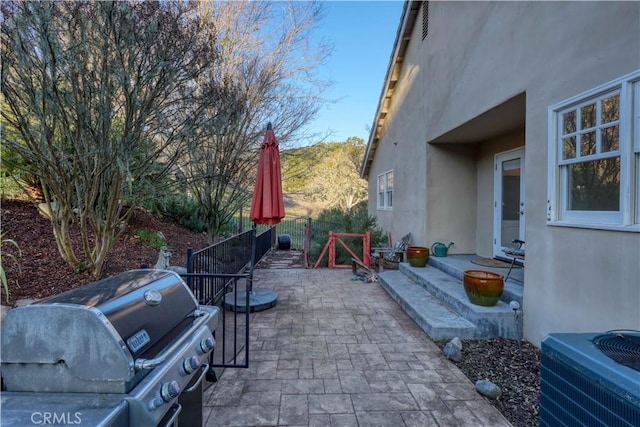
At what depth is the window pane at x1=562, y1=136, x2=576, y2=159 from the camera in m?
3.31

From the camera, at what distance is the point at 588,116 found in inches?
123

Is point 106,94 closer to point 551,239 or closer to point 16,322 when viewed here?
point 16,322

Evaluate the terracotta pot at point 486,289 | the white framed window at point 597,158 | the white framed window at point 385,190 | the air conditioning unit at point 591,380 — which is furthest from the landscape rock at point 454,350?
the white framed window at point 385,190

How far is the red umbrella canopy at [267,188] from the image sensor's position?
463 centimetres

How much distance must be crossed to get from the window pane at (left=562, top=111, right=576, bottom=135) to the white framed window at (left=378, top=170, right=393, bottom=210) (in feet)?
21.4

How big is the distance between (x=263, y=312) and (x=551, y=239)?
372cm

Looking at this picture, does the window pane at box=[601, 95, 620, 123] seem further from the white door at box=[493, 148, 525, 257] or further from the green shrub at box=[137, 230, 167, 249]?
the green shrub at box=[137, 230, 167, 249]

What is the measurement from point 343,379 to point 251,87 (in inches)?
241

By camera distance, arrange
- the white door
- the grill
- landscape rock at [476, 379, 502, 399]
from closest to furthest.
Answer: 1. the grill
2. landscape rock at [476, 379, 502, 399]
3. the white door

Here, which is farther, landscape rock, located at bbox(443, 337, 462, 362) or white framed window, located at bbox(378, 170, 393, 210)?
white framed window, located at bbox(378, 170, 393, 210)

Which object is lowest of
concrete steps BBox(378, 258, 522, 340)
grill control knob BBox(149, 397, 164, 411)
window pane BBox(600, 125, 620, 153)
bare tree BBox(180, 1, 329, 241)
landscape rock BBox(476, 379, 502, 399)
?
landscape rock BBox(476, 379, 502, 399)

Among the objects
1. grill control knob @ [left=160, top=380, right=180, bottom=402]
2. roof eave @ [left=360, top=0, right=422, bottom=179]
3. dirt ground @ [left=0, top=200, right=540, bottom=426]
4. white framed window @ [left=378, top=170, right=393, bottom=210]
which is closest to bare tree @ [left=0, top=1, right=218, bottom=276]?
dirt ground @ [left=0, top=200, right=540, bottom=426]

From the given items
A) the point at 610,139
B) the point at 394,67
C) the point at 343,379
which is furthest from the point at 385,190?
the point at 343,379

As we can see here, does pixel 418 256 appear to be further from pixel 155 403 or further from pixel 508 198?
pixel 155 403
